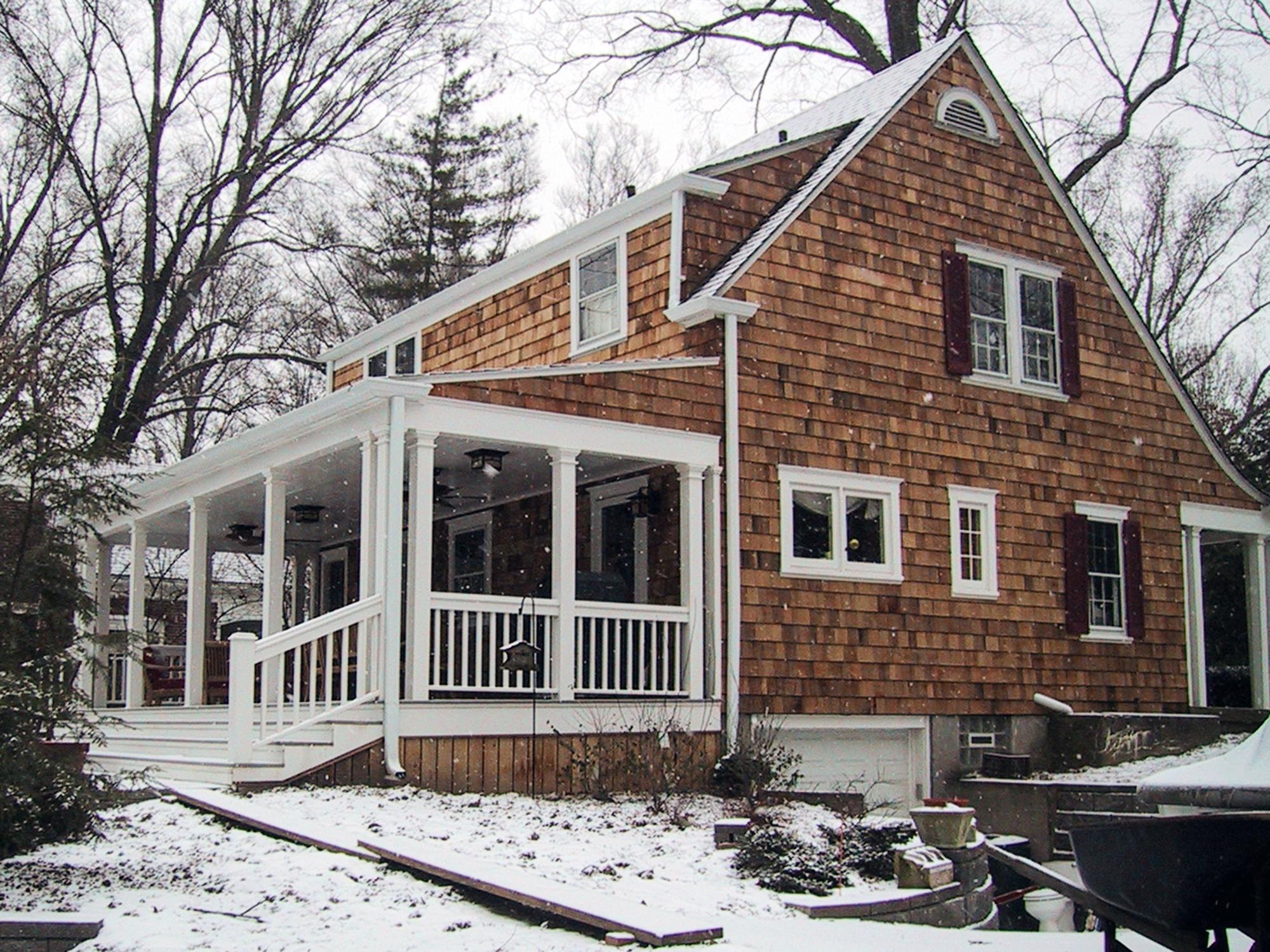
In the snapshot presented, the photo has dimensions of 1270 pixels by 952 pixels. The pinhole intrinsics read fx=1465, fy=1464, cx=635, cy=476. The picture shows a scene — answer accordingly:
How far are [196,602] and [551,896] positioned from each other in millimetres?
8916

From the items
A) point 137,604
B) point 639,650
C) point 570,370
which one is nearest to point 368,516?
point 570,370

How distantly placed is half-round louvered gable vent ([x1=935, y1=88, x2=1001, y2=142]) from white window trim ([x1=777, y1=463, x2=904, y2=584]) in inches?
163

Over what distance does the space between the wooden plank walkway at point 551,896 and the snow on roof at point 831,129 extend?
6.82m

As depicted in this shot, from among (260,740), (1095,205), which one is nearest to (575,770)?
(260,740)

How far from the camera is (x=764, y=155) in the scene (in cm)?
1472

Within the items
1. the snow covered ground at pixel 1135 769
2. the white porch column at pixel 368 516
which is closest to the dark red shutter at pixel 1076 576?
the snow covered ground at pixel 1135 769

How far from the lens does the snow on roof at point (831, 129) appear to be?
1384 cm

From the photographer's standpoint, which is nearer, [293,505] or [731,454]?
[731,454]

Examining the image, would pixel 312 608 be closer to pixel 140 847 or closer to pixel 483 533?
pixel 483 533

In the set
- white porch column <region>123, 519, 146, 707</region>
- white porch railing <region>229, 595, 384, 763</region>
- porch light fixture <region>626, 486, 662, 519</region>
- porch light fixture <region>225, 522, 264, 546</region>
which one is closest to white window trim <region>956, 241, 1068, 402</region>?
porch light fixture <region>626, 486, 662, 519</region>

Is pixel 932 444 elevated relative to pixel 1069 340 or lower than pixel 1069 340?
lower

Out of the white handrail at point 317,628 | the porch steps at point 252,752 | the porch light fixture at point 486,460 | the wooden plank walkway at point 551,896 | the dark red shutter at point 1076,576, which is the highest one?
the porch light fixture at point 486,460

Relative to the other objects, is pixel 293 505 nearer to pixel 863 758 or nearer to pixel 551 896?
pixel 863 758

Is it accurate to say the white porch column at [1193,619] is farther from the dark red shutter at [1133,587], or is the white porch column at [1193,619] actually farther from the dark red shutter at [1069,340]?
the dark red shutter at [1069,340]
